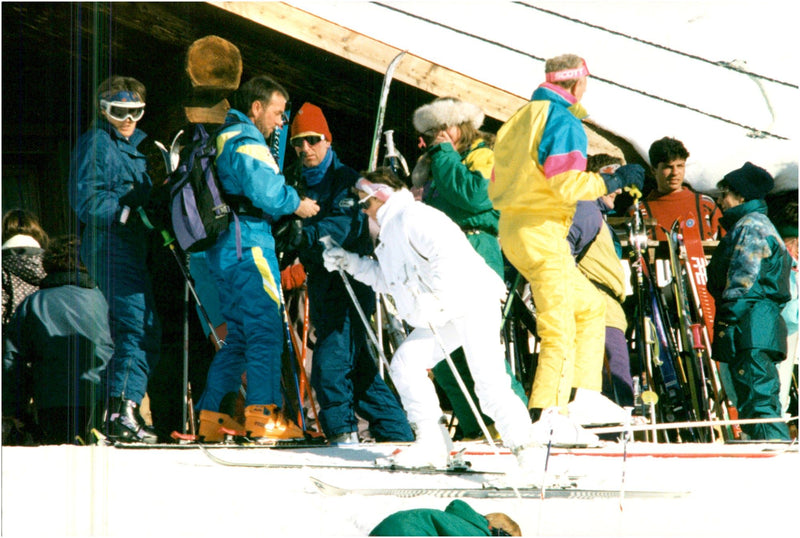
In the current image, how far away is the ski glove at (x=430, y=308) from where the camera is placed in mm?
5648

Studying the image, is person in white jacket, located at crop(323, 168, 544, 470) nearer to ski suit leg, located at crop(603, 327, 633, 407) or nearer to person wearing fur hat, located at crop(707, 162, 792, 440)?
ski suit leg, located at crop(603, 327, 633, 407)

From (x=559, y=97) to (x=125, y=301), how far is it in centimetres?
A: 272

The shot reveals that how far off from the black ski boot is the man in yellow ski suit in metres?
2.13

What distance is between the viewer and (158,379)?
301 inches

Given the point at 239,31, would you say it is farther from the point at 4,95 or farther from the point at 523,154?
the point at 523,154

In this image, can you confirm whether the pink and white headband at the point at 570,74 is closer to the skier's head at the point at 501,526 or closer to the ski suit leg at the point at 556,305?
the ski suit leg at the point at 556,305

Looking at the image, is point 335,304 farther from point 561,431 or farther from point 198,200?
point 561,431

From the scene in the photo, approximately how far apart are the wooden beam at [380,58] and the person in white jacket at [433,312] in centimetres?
170

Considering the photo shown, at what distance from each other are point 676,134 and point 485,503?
354cm

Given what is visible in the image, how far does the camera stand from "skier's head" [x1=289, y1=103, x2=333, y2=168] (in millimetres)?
6938

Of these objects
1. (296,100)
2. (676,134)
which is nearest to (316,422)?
(296,100)

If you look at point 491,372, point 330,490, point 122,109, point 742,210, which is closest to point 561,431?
point 491,372

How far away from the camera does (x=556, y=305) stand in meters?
6.11

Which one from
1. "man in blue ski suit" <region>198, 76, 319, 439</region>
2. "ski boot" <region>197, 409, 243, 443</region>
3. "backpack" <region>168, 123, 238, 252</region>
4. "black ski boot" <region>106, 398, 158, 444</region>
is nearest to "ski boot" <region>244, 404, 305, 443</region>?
"man in blue ski suit" <region>198, 76, 319, 439</region>
